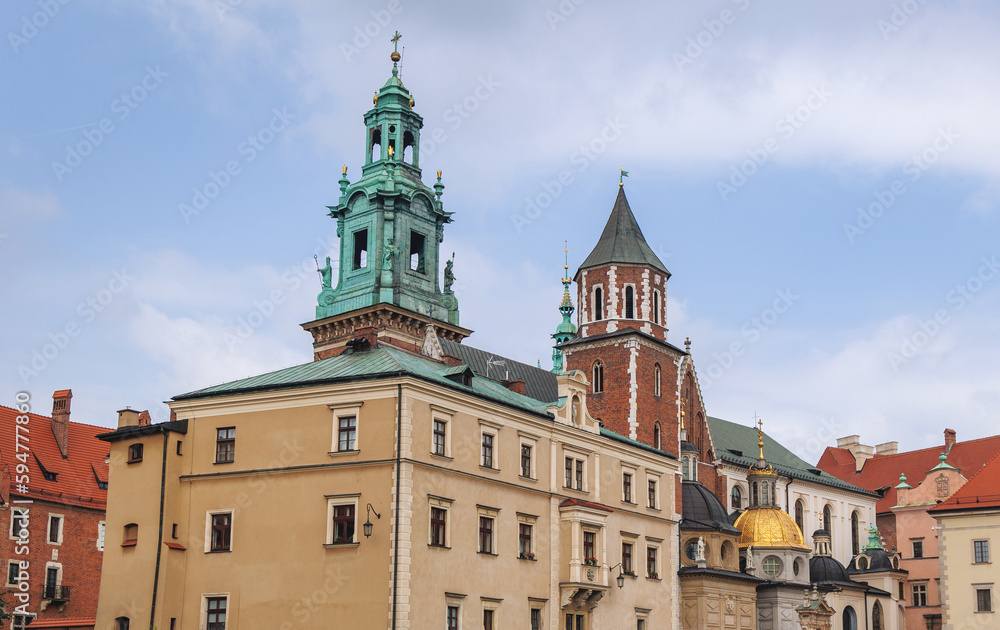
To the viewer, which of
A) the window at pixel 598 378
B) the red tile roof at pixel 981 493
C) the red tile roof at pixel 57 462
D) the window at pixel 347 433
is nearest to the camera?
the window at pixel 347 433

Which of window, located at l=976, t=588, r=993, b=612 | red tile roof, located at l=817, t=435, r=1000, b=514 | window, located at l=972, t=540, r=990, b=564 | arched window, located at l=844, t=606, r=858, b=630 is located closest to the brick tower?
window, located at l=972, t=540, r=990, b=564

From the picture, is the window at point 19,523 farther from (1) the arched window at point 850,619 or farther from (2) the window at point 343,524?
(1) the arched window at point 850,619

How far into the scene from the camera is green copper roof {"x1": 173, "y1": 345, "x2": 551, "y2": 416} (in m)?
48.6

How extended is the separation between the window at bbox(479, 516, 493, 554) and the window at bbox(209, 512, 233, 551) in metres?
9.52

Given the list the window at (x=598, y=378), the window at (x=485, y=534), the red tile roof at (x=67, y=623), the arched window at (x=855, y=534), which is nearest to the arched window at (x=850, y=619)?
the arched window at (x=855, y=534)

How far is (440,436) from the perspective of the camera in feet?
160

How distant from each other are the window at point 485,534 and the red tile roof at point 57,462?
2298 cm

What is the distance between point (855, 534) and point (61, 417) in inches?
2486

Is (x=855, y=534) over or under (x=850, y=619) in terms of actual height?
over

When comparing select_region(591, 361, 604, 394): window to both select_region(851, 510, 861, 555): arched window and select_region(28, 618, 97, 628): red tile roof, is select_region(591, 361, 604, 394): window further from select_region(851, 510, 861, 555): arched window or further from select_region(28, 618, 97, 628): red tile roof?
select_region(851, 510, 861, 555): arched window

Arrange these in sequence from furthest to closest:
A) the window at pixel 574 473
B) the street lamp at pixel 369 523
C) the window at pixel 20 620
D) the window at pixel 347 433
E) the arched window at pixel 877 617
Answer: the arched window at pixel 877 617, the window at pixel 20 620, the window at pixel 574 473, the window at pixel 347 433, the street lamp at pixel 369 523

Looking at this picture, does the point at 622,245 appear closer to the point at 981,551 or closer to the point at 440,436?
the point at 981,551

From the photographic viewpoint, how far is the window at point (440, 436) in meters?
48.5

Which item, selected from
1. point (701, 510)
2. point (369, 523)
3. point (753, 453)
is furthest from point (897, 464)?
point (369, 523)
